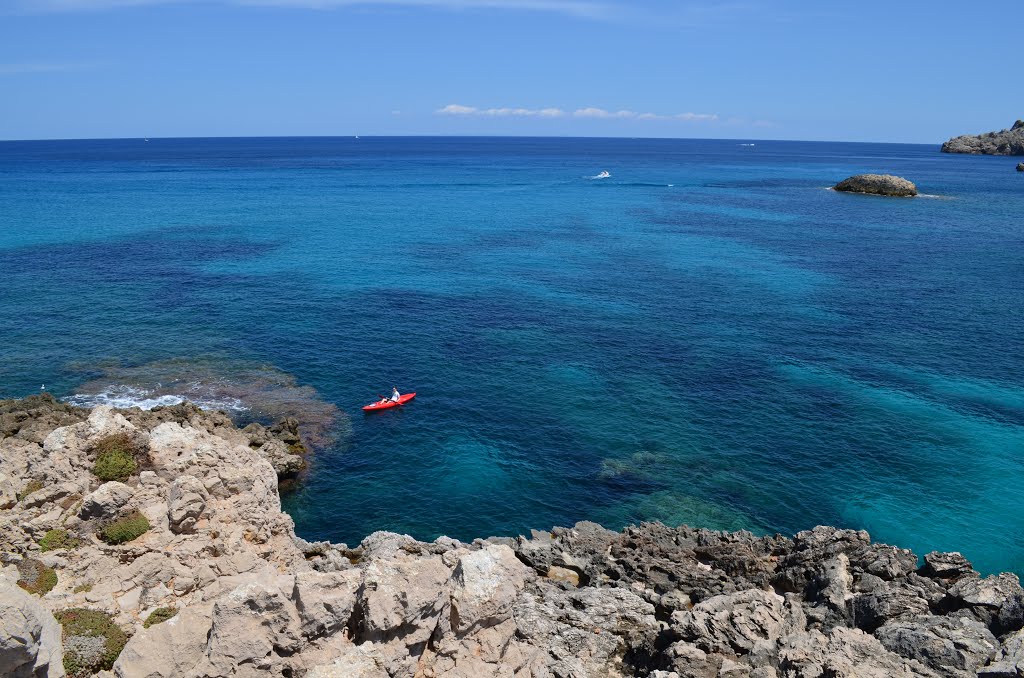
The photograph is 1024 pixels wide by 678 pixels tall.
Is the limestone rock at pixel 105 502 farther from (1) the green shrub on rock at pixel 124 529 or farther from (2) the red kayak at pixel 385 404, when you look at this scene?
(2) the red kayak at pixel 385 404

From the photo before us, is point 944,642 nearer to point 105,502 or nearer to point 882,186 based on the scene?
point 105,502

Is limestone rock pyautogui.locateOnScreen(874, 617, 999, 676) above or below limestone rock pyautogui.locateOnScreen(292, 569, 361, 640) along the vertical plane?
below

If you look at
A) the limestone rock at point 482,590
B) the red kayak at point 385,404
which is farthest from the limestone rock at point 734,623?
the red kayak at point 385,404

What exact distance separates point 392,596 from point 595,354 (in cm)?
5144

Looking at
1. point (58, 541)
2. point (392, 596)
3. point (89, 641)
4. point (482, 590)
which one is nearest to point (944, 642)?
point (482, 590)

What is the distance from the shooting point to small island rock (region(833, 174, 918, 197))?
17925 cm

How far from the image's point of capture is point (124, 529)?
23.6 meters

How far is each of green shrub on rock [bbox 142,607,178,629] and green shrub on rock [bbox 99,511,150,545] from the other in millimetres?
3171

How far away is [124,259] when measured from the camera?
10394cm

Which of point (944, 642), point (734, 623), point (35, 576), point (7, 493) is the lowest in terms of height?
point (944, 642)

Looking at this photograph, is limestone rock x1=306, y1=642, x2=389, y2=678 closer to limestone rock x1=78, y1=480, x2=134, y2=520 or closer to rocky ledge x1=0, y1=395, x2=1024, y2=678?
rocky ledge x1=0, y1=395, x2=1024, y2=678

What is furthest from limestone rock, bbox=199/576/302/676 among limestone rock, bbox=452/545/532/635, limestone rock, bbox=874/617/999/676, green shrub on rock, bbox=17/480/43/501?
limestone rock, bbox=874/617/999/676

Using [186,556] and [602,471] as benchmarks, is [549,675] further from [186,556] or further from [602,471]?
[602,471]

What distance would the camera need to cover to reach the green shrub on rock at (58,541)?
23.4 meters
